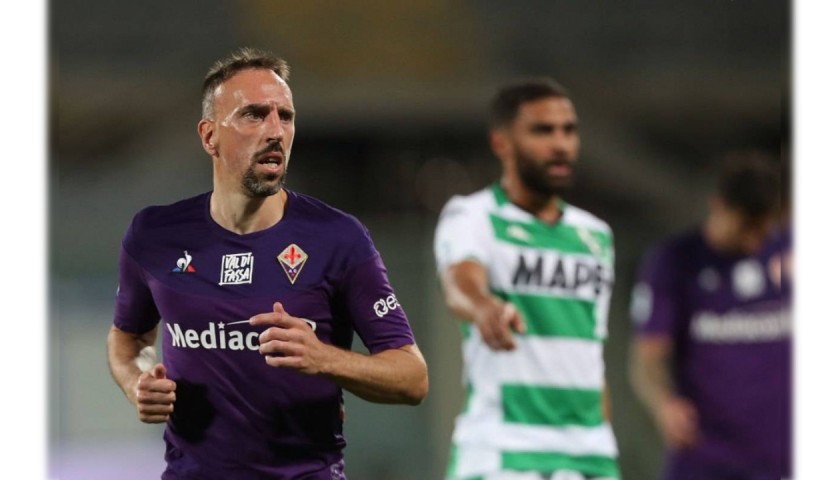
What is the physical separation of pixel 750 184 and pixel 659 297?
0.49 meters

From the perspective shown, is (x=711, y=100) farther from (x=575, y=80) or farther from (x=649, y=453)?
(x=649, y=453)

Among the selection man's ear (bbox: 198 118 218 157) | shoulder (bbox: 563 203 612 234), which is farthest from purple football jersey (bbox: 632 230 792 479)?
man's ear (bbox: 198 118 218 157)

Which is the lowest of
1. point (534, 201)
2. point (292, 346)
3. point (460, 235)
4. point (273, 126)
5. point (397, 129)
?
point (292, 346)

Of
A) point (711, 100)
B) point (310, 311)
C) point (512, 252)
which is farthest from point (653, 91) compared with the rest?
point (310, 311)

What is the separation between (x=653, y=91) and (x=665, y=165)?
0.30 m

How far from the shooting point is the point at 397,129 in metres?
3.44

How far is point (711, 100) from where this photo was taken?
145 inches

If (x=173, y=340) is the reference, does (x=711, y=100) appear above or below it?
above

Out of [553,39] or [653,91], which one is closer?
[553,39]

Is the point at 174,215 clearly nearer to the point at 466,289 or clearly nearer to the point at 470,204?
the point at 466,289

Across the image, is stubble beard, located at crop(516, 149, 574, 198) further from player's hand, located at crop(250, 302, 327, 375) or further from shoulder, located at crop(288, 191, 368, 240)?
player's hand, located at crop(250, 302, 327, 375)

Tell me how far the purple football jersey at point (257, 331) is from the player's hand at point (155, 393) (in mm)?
81

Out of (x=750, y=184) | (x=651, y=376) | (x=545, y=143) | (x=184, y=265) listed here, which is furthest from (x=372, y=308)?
(x=750, y=184)

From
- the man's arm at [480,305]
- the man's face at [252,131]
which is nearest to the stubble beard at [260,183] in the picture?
the man's face at [252,131]
